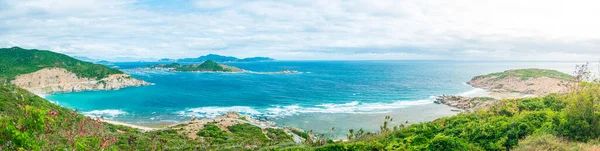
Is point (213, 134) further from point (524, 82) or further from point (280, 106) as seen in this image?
point (524, 82)

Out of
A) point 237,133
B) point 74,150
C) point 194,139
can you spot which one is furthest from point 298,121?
point 74,150

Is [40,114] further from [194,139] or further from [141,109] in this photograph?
[141,109]

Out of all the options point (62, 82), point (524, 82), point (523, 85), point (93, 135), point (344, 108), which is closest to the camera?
point (93, 135)

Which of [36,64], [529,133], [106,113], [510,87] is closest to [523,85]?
[510,87]

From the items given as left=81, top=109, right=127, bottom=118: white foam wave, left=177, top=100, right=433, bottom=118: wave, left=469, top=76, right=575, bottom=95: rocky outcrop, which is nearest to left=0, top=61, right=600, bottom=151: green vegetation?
left=177, top=100, right=433, bottom=118: wave

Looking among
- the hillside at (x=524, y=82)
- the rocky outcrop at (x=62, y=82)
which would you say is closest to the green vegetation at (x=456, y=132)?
the hillside at (x=524, y=82)

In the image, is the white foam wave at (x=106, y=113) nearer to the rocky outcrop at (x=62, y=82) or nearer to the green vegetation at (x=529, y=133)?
the rocky outcrop at (x=62, y=82)
